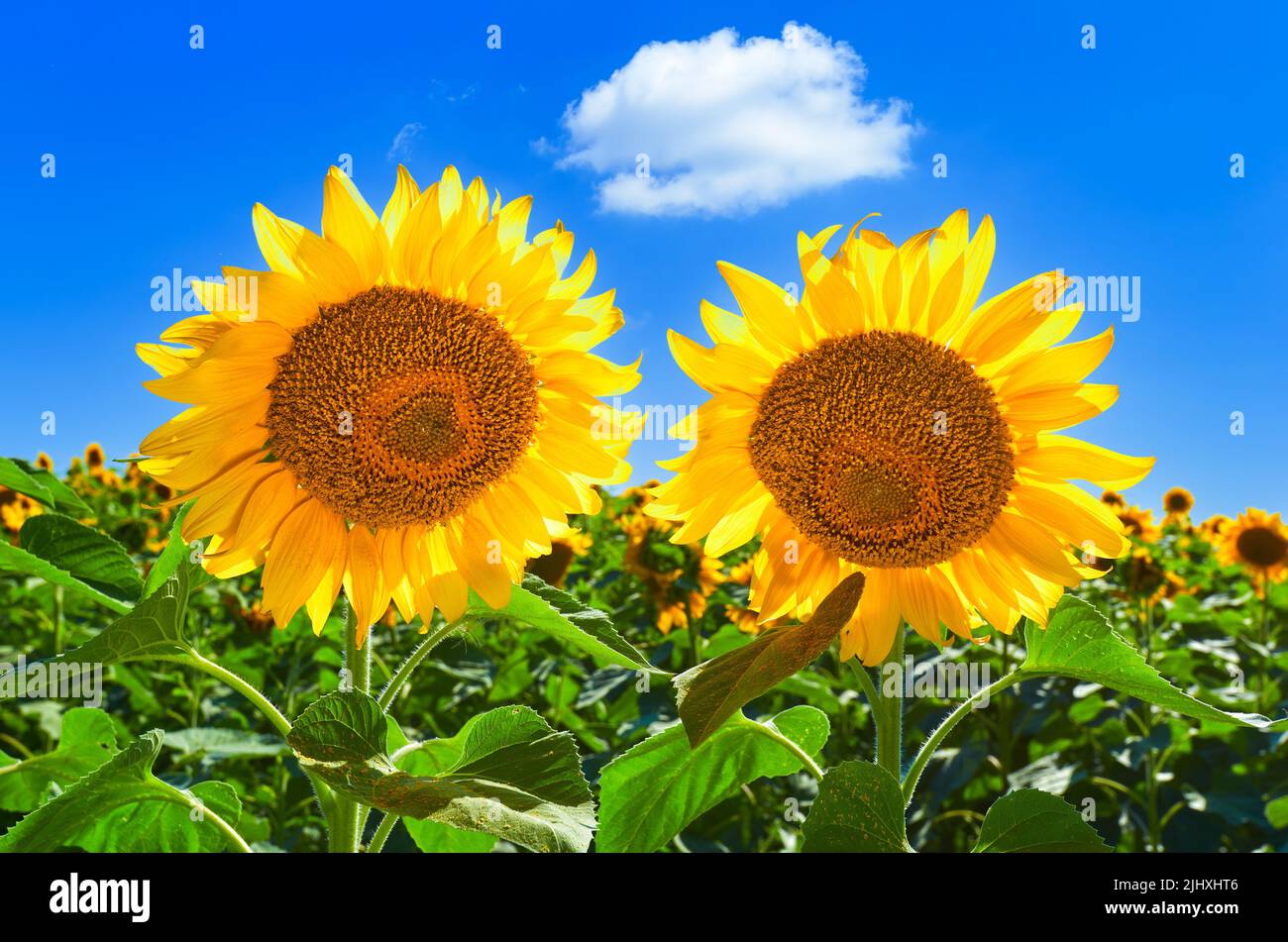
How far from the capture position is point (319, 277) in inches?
60.8

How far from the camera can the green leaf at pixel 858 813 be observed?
1403 millimetres

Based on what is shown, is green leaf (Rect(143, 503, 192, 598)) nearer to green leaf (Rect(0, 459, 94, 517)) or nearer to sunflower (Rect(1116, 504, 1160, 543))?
green leaf (Rect(0, 459, 94, 517))

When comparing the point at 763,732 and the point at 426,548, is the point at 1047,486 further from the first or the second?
the point at 426,548

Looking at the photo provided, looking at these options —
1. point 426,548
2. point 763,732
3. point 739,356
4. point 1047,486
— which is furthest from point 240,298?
point 1047,486

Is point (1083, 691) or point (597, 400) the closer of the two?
point (597, 400)

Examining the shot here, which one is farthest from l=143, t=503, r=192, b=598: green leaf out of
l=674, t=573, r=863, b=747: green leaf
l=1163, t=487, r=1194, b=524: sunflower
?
l=1163, t=487, r=1194, b=524: sunflower

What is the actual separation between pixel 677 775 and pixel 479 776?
48cm

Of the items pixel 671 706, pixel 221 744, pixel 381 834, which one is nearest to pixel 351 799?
pixel 381 834

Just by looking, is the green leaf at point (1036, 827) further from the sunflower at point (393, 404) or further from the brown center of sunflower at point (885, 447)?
→ the sunflower at point (393, 404)

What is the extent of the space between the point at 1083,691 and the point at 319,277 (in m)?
4.35

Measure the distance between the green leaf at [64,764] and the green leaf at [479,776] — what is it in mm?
1107

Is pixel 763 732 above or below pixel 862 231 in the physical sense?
below

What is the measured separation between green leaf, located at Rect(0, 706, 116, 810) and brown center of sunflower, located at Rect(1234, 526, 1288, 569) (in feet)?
24.9

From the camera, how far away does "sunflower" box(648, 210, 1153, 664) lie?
1.55 m
